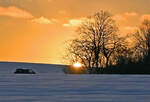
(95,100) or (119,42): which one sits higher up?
(119,42)

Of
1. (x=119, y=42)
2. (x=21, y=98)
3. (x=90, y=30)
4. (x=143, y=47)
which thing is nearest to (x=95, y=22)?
(x=90, y=30)

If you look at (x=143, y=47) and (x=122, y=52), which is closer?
(x=122, y=52)

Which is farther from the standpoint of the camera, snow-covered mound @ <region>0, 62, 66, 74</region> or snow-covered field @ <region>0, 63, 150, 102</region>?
snow-covered mound @ <region>0, 62, 66, 74</region>

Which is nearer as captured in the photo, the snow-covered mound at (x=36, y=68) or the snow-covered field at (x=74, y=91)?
the snow-covered field at (x=74, y=91)

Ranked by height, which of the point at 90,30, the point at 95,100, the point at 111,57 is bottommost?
the point at 95,100

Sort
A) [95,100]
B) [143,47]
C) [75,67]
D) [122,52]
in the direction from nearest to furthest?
1. [95,100]
2. [122,52]
3. [75,67]
4. [143,47]

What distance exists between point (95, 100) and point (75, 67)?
153ft

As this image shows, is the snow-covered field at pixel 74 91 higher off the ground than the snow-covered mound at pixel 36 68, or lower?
lower

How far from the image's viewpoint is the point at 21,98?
801 centimetres

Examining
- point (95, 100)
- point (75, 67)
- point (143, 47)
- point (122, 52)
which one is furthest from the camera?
point (143, 47)

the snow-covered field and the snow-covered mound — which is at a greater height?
the snow-covered mound

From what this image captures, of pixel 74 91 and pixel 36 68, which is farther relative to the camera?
pixel 36 68

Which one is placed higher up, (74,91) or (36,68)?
(36,68)

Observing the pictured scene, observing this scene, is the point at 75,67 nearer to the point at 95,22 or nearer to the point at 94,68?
the point at 94,68
